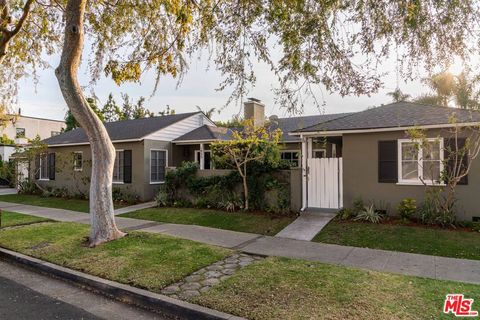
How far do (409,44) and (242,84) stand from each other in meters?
2.70

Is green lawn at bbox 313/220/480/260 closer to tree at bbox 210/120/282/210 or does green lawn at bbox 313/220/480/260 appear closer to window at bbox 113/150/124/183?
tree at bbox 210/120/282/210

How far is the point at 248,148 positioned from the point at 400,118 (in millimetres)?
5272

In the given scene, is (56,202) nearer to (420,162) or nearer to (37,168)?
(37,168)

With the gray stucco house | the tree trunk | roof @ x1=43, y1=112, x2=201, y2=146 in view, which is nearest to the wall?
the gray stucco house

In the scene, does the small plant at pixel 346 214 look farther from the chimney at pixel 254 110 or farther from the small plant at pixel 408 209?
the chimney at pixel 254 110

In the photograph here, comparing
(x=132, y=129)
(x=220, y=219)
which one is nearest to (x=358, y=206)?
(x=220, y=219)

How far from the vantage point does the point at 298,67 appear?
5496 mm

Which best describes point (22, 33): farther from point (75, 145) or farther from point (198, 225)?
point (198, 225)

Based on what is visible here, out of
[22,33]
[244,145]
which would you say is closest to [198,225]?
[244,145]

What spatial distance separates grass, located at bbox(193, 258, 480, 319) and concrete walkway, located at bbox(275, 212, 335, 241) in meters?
2.98

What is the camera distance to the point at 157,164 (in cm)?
1717

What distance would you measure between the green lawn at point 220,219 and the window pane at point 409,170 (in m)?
3.82

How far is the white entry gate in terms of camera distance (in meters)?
11.4

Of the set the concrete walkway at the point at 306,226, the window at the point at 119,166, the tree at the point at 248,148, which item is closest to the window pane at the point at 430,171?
the concrete walkway at the point at 306,226
